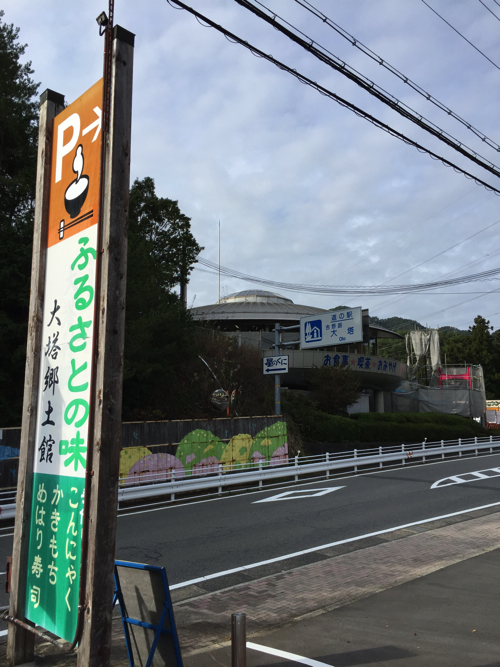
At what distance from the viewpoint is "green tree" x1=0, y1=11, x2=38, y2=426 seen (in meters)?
17.3

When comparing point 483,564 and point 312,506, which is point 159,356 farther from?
point 483,564

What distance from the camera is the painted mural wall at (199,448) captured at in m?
17.2

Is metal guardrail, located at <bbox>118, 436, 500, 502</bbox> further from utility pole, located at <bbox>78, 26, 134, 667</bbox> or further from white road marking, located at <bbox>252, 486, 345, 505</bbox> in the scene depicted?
utility pole, located at <bbox>78, 26, 134, 667</bbox>


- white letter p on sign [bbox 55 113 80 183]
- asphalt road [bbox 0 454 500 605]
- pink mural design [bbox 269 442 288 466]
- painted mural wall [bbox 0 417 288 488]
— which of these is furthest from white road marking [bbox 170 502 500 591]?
pink mural design [bbox 269 442 288 466]

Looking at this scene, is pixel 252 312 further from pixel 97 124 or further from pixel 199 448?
pixel 97 124

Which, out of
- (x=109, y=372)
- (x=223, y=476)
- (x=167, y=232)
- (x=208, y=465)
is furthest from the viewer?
(x=167, y=232)

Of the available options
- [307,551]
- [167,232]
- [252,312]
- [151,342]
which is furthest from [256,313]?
[307,551]

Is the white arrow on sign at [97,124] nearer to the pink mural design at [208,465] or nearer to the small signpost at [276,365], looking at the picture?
the pink mural design at [208,465]

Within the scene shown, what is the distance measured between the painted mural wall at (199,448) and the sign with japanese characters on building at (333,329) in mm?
3946

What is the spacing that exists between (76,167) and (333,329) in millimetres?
17011

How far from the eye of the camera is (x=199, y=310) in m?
47.7

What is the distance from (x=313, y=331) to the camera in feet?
72.5

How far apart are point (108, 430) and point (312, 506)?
11673 mm

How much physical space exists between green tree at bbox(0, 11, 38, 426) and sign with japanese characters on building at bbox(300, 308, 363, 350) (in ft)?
36.1
